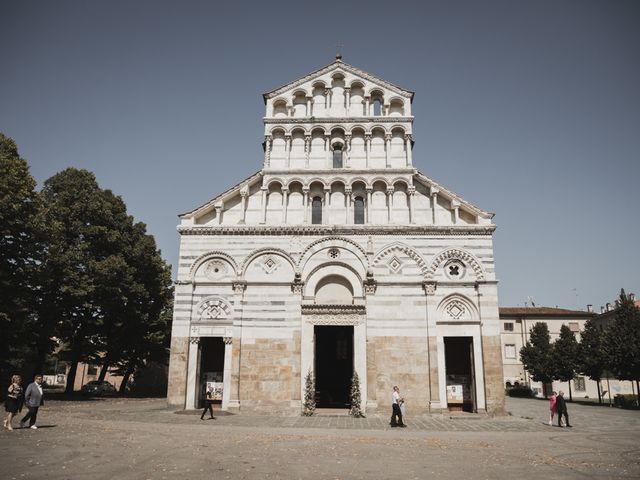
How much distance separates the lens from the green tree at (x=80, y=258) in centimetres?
2855

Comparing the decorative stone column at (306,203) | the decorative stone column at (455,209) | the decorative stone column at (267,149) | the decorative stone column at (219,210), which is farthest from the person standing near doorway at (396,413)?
the decorative stone column at (267,149)

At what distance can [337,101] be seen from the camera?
2808 centimetres

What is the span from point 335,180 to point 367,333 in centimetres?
859

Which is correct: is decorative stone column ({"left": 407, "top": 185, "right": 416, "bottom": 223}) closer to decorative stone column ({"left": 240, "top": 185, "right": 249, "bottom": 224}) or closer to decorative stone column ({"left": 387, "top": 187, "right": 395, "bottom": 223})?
decorative stone column ({"left": 387, "top": 187, "right": 395, "bottom": 223})

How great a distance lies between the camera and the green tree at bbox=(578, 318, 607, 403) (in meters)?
35.4

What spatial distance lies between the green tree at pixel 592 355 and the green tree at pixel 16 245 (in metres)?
37.0

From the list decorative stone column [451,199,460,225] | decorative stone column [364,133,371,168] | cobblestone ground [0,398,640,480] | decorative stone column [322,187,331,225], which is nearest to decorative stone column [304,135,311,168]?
decorative stone column [322,187,331,225]

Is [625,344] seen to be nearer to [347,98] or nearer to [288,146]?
[347,98]

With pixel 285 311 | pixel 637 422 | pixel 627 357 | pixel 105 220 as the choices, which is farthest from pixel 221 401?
pixel 627 357

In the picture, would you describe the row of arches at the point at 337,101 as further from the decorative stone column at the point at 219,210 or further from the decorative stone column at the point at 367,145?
the decorative stone column at the point at 219,210

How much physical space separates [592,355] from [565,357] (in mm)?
6606

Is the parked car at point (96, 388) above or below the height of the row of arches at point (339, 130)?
below

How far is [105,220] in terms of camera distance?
32156mm

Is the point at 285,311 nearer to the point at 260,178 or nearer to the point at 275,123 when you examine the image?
the point at 260,178
